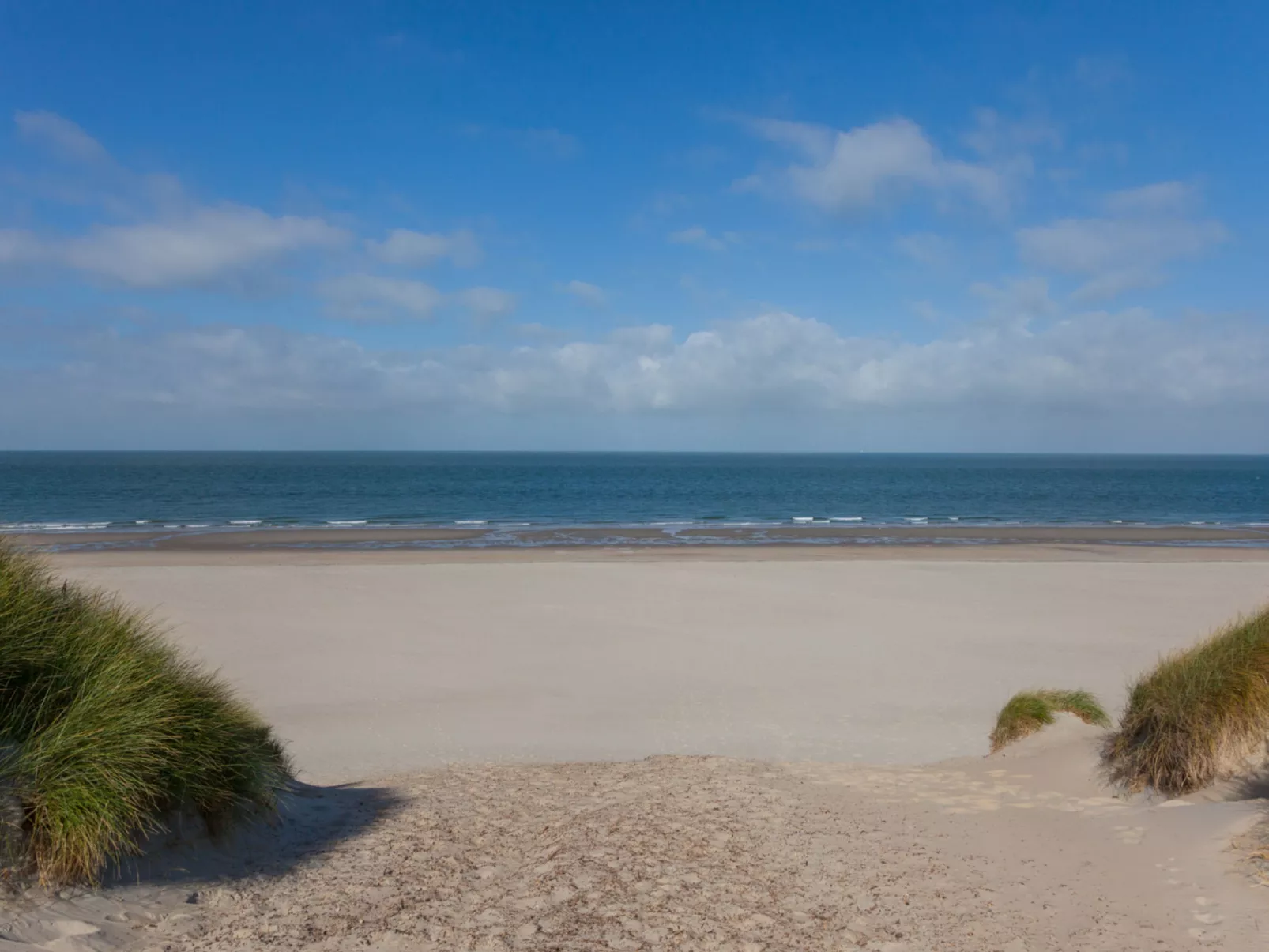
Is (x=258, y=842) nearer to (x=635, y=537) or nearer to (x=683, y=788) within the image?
(x=683, y=788)

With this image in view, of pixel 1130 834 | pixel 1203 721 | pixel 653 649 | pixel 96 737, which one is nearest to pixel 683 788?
pixel 1130 834

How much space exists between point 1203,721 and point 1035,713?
2.27 meters

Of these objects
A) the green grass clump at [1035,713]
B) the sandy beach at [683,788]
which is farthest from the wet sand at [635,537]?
the green grass clump at [1035,713]

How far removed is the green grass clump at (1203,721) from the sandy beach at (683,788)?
0.28 metres

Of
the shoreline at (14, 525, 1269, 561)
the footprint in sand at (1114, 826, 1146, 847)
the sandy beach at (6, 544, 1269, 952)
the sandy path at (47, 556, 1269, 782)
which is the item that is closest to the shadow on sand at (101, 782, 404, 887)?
the sandy beach at (6, 544, 1269, 952)

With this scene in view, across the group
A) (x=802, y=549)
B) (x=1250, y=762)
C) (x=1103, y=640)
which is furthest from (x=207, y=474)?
(x=1250, y=762)

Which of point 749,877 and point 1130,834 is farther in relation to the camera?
point 1130,834

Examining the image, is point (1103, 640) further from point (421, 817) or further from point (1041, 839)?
point (421, 817)

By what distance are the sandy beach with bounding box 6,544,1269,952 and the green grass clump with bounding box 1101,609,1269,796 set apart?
28 centimetres

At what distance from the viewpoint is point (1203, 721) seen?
6.38 m

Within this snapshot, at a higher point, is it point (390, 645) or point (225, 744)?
point (225, 744)

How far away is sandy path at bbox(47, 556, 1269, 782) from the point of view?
10.6m

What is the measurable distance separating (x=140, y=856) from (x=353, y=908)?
1183 mm

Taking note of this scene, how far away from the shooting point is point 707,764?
8.23 metres
